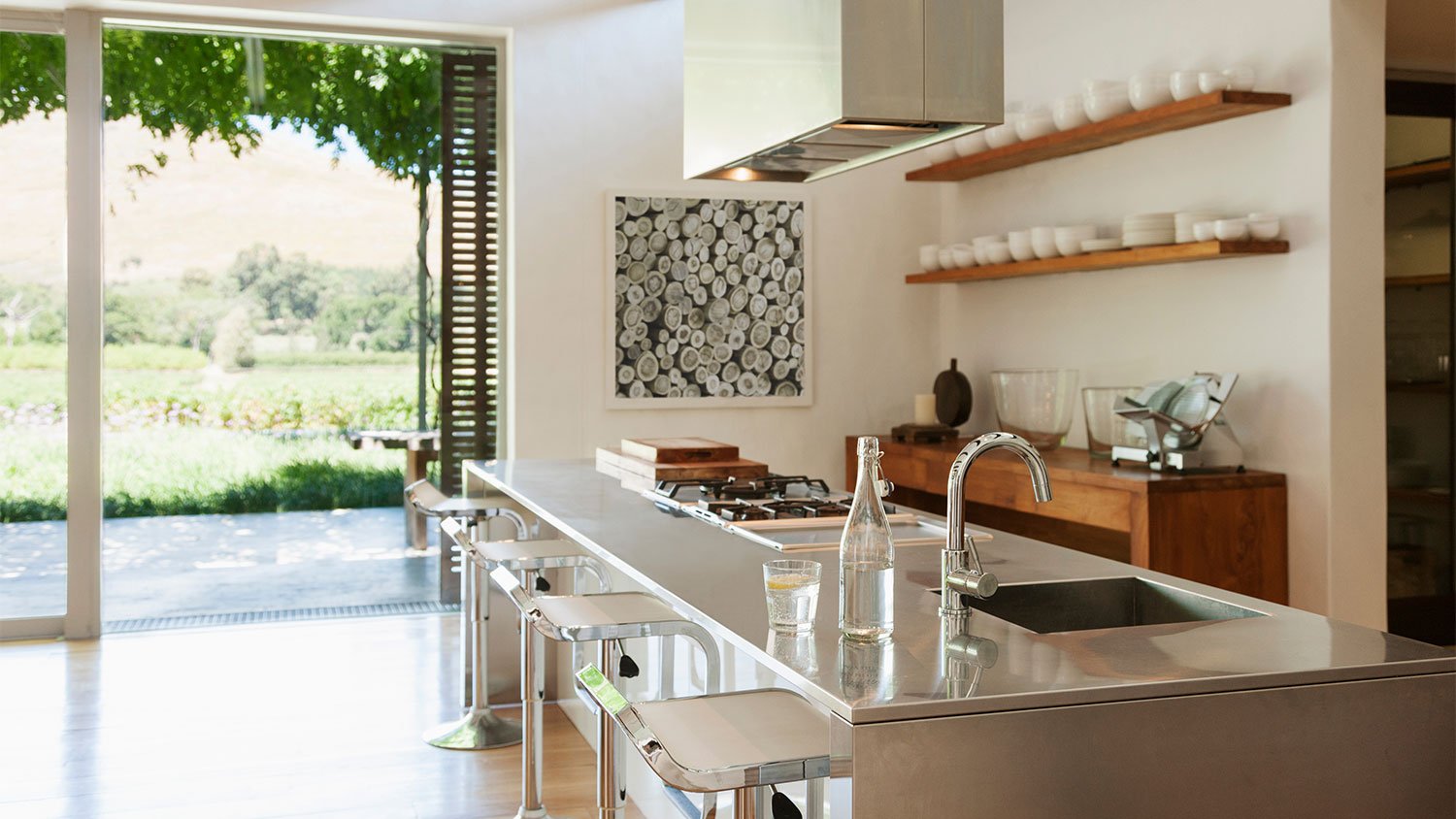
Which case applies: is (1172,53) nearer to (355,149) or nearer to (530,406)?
(530,406)

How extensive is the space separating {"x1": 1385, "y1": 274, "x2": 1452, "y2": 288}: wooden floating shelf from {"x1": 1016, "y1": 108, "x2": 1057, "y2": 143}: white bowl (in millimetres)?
1489

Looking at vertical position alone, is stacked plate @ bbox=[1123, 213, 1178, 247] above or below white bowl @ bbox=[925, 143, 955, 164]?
below

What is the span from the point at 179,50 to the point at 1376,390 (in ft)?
15.5

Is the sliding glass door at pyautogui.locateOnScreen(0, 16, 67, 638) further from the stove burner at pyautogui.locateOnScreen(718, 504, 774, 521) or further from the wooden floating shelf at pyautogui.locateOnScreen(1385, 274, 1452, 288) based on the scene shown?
the wooden floating shelf at pyautogui.locateOnScreen(1385, 274, 1452, 288)

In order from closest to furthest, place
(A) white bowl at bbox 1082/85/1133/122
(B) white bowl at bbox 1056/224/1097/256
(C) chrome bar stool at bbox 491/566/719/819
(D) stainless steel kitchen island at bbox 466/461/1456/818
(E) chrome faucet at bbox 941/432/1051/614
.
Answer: (D) stainless steel kitchen island at bbox 466/461/1456/818
(E) chrome faucet at bbox 941/432/1051/614
(C) chrome bar stool at bbox 491/566/719/819
(A) white bowl at bbox 1082/85/1133/122
(B) white bowl at bbox 1056/224/1097/256

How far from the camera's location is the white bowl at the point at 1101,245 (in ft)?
14.9

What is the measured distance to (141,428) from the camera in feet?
17.5

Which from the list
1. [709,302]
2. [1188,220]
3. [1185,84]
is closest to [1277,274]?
[1188,220]

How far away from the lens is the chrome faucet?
1.88 metres

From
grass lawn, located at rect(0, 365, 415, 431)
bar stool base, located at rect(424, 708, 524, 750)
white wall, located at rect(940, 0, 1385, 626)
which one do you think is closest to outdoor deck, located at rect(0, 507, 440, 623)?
grass lawn, located at rect(0, 365, 415, 431)

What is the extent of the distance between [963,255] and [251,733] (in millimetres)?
3343

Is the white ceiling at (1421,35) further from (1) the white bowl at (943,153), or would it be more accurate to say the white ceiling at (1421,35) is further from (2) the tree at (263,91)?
(2) the tree at (263,91)

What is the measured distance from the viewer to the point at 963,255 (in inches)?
215

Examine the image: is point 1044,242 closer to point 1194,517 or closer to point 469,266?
point 1194,517
